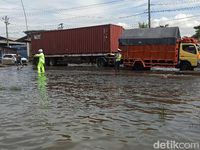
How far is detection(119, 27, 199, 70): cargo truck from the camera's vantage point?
28.1 m

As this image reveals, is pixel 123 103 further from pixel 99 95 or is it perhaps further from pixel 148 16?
pixel 148 16

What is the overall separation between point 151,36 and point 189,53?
326cm

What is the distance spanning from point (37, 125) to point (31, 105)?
3.10 m

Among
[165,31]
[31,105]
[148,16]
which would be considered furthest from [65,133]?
[148,16]

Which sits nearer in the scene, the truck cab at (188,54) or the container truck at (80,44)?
the truck cab at (188,54)

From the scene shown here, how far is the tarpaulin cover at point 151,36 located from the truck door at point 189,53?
2.66 feet

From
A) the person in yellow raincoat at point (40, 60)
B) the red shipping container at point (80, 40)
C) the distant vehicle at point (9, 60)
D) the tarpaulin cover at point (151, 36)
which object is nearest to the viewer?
the person in yellow raincoat at point (40, 60)

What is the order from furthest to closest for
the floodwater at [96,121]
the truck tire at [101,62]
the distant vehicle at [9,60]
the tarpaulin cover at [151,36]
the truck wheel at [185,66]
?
the distant vehicle at [9,60] → the truck tire at [101,62] → the tarpaulin cover at [151,36] → the truck wheel at [185,66] → the floodwater at [96,121]

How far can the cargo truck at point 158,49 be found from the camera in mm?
28078

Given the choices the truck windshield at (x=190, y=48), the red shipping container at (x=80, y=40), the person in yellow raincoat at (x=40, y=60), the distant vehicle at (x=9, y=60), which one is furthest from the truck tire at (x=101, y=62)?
the distant vehicle at (x=9, y=60)

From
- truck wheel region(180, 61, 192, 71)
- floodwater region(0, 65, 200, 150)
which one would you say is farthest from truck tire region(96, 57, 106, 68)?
floodwater region(0, 65, 200, 150)

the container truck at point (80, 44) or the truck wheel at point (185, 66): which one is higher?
the container truck at point (80, 44)

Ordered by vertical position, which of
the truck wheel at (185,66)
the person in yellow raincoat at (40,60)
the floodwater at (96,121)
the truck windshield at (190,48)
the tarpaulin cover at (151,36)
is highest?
the tarpaulin cover at (151,36)

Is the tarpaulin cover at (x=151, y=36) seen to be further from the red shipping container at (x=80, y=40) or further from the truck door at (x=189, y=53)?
the red shipping container at (x=80, y=40)
